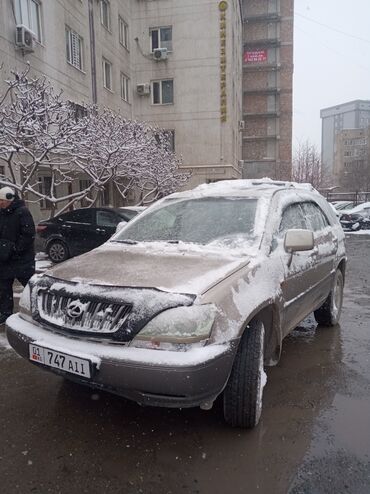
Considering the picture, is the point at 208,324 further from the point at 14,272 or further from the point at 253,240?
the point at 14,272

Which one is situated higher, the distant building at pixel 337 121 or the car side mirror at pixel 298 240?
the distant building at pixel 337 121

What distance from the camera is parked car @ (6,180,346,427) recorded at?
2125 mm

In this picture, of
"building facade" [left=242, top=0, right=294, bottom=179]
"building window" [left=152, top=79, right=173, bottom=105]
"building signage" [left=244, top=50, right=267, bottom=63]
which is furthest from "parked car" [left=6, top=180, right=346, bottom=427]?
"building signage" [left=244, top=50, right=267, bottom=63]

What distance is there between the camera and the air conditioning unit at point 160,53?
22.6 metres

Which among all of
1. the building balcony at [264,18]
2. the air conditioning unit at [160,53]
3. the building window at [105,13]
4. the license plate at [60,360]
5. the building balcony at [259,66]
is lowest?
the license plate at [60,360]

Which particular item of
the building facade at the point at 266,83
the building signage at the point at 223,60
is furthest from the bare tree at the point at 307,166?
the building signage at the point at 223,60

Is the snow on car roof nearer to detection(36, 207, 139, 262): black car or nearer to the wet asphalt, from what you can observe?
the wet asphalt

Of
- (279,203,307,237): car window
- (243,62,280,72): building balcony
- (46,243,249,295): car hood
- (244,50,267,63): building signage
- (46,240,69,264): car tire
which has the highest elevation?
(244,50,267,63): building signage

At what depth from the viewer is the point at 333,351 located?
12.9ft

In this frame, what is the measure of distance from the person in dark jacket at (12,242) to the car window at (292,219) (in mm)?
2902

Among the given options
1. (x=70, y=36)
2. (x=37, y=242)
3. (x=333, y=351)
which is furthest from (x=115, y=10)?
(x=333, y=351)

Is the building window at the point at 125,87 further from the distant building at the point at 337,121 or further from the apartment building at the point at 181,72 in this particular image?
the distant building at the point at 337,121

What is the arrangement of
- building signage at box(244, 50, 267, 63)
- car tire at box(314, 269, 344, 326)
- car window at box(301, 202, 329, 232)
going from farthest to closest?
building signage at box(244, 50, 267, 63), car tire at box(314, 269, 344, 326), car window at box(301, 202, 329, 232)

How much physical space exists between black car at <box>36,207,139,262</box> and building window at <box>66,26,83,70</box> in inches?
354
